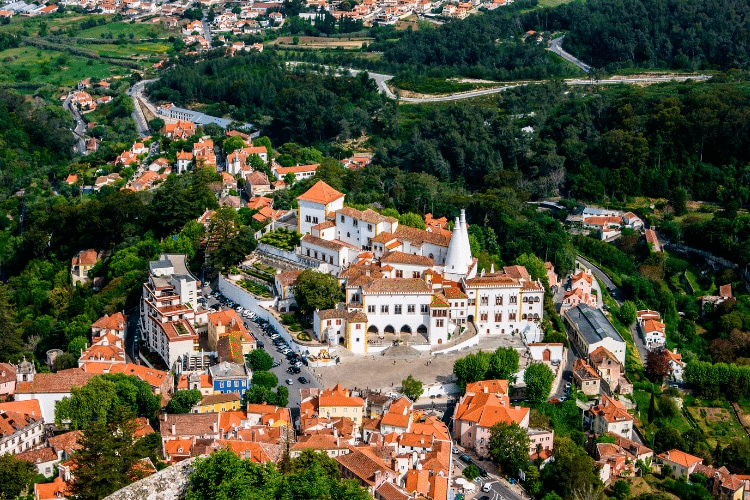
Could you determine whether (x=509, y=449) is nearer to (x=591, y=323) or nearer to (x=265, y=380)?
(x=265, y=380)

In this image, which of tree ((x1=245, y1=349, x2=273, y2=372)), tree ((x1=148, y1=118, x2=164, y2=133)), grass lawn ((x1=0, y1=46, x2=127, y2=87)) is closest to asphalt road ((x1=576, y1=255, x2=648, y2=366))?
tree ((x1=245, y1=349, x2=273, y2=372))

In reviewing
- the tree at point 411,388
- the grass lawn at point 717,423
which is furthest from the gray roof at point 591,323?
the tree at point 411,388

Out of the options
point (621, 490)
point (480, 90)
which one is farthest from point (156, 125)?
point (621, 490)

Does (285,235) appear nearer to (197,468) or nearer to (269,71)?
(197,468)

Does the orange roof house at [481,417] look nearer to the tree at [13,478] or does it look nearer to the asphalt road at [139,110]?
the tree at [13,478]

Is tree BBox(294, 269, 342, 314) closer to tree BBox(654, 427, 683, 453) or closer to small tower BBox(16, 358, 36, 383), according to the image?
small tower BBox(16, 358, 36, 383)
